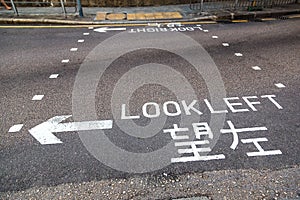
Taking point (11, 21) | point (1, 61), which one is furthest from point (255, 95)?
point (11, 21)

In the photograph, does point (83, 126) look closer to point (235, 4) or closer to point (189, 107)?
point (189, 107)

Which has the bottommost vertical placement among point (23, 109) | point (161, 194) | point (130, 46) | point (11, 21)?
point (161, 194)

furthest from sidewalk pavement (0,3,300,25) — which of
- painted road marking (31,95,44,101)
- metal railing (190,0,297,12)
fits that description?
painted road marking (31,95,44,101)

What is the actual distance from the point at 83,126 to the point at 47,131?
1.89 ft

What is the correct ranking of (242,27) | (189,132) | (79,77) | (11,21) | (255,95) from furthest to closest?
(11,21)
(242,27)
(79,77)
(255,95)
(189,132)

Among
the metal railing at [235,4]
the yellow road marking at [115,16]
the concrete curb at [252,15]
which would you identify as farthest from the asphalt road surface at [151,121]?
the metal railing at [235,4]

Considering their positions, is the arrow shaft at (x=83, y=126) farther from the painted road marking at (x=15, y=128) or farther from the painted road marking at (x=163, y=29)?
the painted road marking at (x=163, y=29)

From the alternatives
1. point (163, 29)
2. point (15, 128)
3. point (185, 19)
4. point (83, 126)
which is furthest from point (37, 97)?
point (185, 19)

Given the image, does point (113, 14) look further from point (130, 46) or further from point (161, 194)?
point (161, 194)

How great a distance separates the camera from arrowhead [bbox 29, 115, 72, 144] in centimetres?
364

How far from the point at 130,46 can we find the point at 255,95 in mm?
4102

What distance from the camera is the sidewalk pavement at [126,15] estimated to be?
9781mm

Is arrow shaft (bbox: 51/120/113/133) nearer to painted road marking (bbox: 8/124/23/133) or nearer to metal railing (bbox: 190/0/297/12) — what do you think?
painted road marking (bbox: 8/124/23/133)

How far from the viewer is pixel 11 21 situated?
32.1 ft
